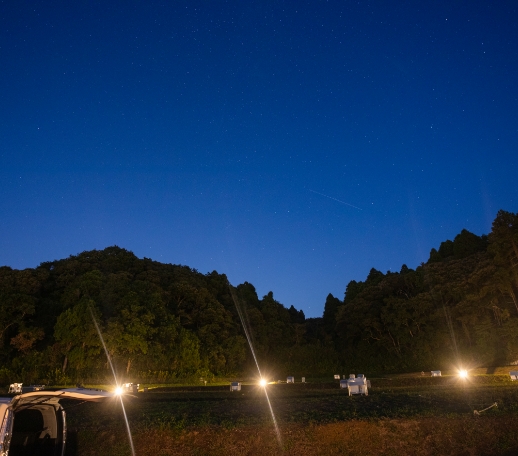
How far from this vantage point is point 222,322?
3356 centimetres

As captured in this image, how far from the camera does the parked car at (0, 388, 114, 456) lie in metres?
5.56

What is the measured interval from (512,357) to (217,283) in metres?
25.1

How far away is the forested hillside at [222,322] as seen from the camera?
2378 centimetres

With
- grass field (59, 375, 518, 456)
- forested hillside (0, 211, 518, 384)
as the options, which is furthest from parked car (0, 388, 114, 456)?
forested hillside (0, 211, 518, 384)

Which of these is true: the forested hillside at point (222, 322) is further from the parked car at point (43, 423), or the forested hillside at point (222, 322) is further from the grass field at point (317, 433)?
the parked car at point (43, 423)

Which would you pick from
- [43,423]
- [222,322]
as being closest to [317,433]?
[43,423]

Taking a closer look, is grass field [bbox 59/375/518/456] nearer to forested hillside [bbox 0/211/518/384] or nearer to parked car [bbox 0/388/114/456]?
parked car [bbox 0/388/114/456]

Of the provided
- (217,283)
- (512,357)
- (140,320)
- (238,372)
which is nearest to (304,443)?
(140,320)

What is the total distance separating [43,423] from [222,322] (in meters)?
28.0

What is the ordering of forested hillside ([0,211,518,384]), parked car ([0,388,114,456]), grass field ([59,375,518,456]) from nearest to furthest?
parked car ([0,388,114,456])
grass field ([59,375,518,456])
forested hillside ([0,211,518,384])

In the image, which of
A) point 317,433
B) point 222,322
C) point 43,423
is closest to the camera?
point 43,423

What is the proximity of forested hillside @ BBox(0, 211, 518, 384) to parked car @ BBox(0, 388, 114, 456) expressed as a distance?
17442mm

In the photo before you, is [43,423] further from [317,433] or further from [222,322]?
[222,322]

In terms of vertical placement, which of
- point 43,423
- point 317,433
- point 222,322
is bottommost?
point 317,433
